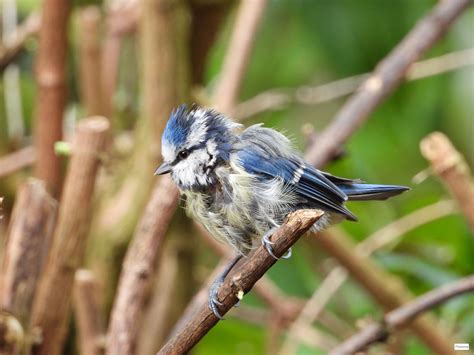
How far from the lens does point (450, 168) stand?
143cm

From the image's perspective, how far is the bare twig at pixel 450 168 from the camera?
142cm

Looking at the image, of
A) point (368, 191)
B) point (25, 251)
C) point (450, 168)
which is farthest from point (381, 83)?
point (25, 251)

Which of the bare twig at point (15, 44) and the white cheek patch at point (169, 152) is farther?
the bare twig at point (15, 44)

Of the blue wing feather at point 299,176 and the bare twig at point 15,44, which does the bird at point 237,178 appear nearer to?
the blue wing feather at point 299,176

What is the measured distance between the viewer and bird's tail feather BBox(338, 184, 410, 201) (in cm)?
123

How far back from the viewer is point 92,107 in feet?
5.83

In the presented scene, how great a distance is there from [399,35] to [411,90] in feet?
0.53

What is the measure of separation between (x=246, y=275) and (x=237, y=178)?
238mm

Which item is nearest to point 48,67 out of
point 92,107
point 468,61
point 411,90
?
point 92,107

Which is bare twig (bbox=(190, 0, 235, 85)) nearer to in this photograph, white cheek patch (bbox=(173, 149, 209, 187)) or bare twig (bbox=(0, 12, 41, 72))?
bare twig (bbox=(0, 12, 41, 72))

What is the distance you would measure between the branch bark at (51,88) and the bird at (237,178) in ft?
1.55

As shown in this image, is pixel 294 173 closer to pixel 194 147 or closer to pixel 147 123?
pixel 194 147

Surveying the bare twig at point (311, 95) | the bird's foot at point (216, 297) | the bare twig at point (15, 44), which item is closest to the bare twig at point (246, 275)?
the bird's foot at point (216, 297)

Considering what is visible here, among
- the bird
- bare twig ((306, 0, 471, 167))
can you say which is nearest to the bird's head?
the bird
